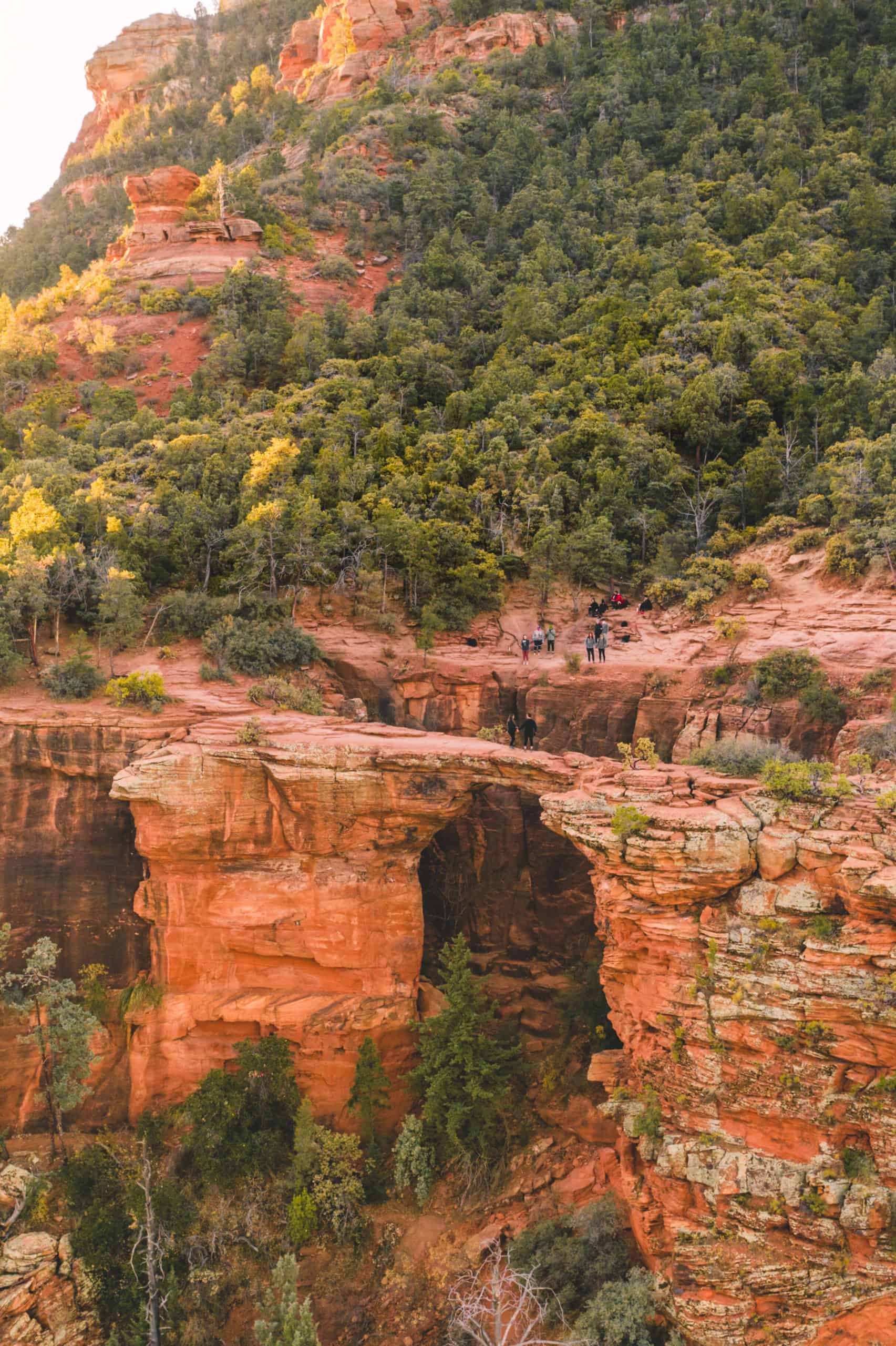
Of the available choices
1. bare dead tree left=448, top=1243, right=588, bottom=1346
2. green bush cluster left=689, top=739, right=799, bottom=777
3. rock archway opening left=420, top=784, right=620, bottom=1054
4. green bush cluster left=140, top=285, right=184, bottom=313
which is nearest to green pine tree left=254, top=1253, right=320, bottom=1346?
bare dead tree left=448, top=1243, right=588, bottom=1346

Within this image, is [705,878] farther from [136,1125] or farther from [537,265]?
[537,265]

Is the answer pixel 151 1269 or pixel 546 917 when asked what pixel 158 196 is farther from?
pixel 151 1269

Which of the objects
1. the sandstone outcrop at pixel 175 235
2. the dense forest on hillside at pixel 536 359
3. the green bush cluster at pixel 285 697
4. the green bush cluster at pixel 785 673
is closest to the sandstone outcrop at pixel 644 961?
the green bush cluster at pixel 285 697

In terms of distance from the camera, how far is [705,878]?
18.5 m

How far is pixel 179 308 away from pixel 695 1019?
53274 mm

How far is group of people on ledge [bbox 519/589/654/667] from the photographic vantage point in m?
30.9

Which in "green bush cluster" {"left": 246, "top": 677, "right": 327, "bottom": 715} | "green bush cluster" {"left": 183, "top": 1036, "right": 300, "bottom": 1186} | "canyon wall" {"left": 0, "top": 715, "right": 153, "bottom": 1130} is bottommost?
"green bush cluster" {"left": 183, "top": 1036, "right": 300, "bottom": 1186}

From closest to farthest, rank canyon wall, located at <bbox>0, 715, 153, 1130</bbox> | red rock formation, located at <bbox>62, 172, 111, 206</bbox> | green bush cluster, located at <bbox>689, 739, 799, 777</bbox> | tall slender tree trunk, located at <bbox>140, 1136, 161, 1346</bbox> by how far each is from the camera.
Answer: tall slender tree trunk, located at <bbox>140, 1136, 161, 1346</bbox> < green bush cluster, located at <bbox>689, 739, 799, 777</bbox> < canyon wall, located at <bbox>0, 715, 153, 1130</bbox> < red rock formation, located at <bbox>62, 172, 111, 206</bbox>

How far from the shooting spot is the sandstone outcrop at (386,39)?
7625 centimetres

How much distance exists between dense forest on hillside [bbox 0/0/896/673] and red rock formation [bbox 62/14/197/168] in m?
39.1

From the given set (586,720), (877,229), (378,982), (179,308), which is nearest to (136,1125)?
(378,982)

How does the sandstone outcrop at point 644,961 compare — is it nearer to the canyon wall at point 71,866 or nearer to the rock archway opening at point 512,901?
the rock archway opening at point 512,901

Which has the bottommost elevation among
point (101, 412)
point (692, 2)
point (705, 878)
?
point (705, 878)

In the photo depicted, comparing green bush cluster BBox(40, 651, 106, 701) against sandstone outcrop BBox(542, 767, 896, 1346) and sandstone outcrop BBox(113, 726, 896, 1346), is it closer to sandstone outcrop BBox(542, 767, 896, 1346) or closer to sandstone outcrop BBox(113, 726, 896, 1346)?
sandstone outcrop BBox(113, 726, 896, 1346)
